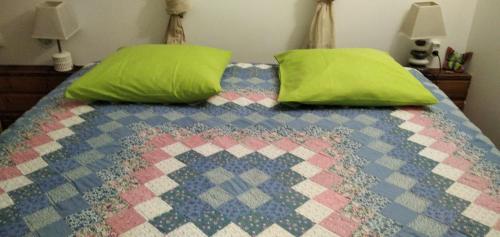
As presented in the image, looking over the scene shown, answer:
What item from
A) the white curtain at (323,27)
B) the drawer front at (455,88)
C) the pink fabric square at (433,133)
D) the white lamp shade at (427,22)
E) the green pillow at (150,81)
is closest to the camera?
the pink fabric square at (433,133)

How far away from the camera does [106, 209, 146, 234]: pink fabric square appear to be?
3.49 feet

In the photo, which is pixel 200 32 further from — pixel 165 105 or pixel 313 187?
pixel 313 187

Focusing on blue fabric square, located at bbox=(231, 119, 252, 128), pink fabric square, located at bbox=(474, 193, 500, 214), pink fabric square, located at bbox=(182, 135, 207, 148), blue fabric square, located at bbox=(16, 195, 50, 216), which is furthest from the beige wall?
blue fabric square, located at bbox=(16, 195, 50, 216)

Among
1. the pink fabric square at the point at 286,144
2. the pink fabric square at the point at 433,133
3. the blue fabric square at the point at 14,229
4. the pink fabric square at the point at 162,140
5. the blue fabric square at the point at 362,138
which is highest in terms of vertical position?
the pink fabric square at the point at 433,133

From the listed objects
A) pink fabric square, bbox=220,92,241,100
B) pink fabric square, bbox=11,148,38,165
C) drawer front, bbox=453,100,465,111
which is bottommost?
drawer front, bbox=453,100,465,111

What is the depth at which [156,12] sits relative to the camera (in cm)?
253

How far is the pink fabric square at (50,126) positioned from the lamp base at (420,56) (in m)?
2.05

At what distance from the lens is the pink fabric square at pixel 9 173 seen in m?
1.28

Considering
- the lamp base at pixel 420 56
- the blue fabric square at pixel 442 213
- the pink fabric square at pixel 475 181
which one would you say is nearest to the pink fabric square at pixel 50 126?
the blue fabric square at pixel 442 213

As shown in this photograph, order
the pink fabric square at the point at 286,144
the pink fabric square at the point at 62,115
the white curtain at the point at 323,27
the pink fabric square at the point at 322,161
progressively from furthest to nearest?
the white curtain at the point at 323,27
the pink fabric square at the point at 62,115
the pink fabric square at the point at 286,144
the pink fabric square at the point at 322,161

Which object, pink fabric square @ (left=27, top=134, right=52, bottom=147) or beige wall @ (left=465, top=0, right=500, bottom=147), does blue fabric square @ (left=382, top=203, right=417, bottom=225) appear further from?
beige wall @ (left=465, top=0, right=500, bottom=147)

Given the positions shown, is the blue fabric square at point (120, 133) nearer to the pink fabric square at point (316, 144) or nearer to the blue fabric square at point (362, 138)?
the pink fabric square at point (316, 144)

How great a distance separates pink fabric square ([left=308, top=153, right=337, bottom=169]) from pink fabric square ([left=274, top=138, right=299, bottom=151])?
100mm

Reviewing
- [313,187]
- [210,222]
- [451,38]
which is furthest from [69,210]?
[451,38]
